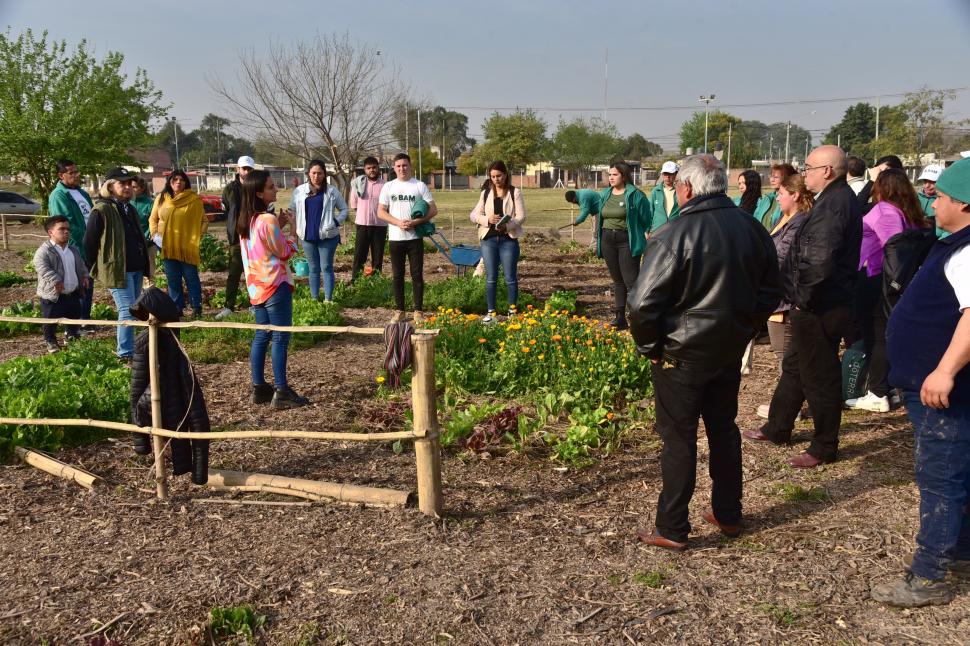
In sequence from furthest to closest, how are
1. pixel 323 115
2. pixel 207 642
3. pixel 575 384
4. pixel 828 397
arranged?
pixel 323 115
pixel 575 384
pixel 828 397
pixel 207 642

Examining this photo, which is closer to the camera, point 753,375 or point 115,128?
point 753,375

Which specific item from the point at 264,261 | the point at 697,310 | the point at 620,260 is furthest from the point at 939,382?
the point at 620,260

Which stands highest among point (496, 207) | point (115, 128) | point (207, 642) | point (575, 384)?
point (115, 128)

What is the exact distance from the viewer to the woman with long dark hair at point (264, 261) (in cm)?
563

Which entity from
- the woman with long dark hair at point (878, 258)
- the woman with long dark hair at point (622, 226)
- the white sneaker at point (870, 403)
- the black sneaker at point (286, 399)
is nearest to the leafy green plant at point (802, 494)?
the woman with long dark hair at point (878, 258)

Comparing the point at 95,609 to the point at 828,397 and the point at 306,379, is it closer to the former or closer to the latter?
the point at 306,379

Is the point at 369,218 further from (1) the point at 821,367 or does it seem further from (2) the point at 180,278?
(1) the point at 821,367

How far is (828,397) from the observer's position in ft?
15.3

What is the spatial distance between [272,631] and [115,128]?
29234 mm

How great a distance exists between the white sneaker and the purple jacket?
0.97 metres

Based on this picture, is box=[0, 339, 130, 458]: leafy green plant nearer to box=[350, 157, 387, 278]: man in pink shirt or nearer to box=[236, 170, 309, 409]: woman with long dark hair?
box=[236, 170, 309, 409]: woman with long dark hair

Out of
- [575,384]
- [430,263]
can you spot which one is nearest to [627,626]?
[575,384]

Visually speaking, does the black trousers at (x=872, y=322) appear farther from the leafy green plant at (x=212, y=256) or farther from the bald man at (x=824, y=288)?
the leafy green plant at (x=212, y=256)

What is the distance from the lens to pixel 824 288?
4488mm
